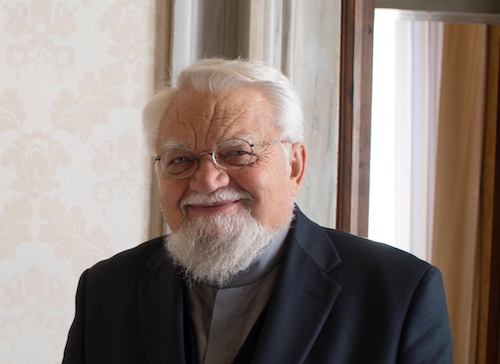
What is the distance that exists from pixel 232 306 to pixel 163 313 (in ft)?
0.57

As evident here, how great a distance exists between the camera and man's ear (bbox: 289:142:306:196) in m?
1.52

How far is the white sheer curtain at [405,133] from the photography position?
4098 mm

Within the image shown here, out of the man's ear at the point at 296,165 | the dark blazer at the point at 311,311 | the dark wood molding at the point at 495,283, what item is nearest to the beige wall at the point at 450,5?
the dark wood molding at the point at 495,283

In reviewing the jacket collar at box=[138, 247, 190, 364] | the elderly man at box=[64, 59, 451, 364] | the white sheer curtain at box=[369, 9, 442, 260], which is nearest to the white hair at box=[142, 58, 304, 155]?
the elderly man at box=[64, 59, 451, 364]

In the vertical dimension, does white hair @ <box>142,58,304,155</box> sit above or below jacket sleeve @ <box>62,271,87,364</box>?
above

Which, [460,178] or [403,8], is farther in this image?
[460,178]

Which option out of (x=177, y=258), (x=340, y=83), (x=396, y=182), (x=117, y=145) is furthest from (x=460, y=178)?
(x=177, y=258)

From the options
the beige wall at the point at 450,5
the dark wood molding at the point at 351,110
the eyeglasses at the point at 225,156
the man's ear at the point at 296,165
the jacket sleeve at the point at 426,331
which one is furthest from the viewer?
the beige wall at the point at 450,5

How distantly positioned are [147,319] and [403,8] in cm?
227

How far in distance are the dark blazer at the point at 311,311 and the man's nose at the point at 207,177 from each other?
0.82 ft

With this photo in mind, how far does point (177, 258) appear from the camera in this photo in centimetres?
148

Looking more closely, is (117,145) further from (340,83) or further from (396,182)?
(396,182)

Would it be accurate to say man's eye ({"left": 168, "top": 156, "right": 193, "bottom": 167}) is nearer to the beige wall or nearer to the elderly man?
the elderly man

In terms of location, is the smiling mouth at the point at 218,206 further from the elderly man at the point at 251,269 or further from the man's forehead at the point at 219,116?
the man's forehead at the point at 219,116
